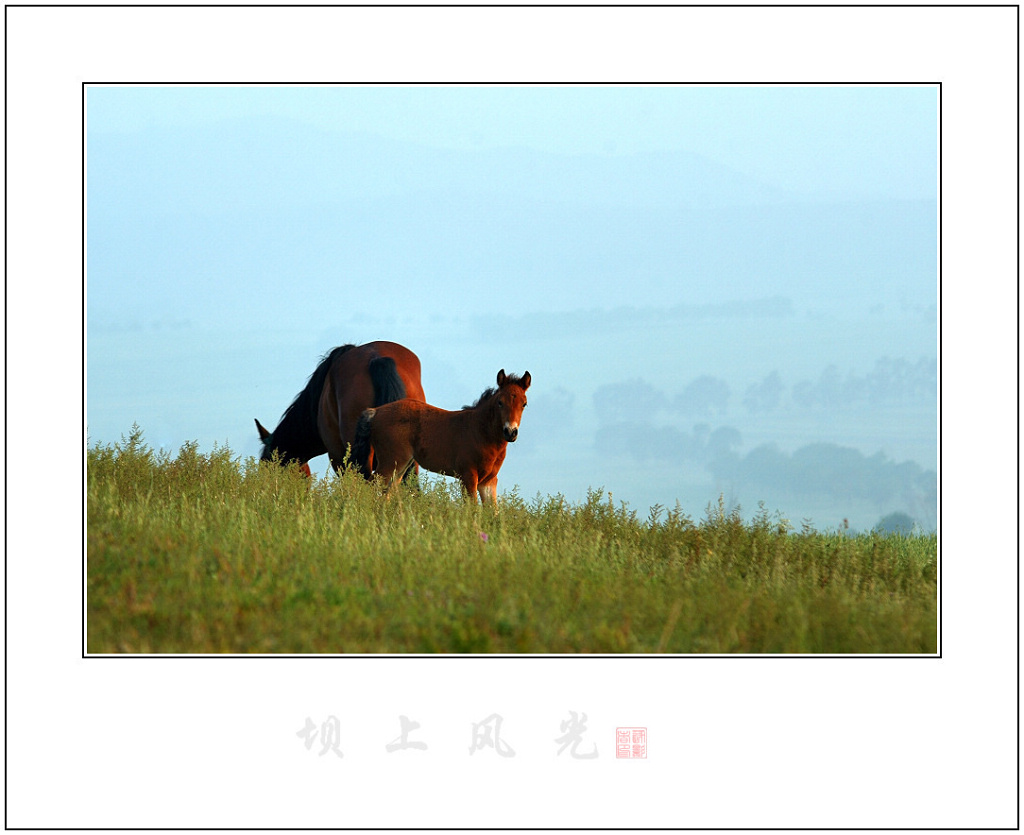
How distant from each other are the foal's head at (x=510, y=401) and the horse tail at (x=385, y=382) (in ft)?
7.28

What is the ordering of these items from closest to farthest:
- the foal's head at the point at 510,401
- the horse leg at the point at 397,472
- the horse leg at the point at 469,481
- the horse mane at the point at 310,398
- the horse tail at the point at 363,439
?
the foal's head at the point at 510,401
the horse leg at the point at 469,481
the horse leg at the point at 397,472
the horse tail at the point at 363,439
the horse mane at the point at 310,398

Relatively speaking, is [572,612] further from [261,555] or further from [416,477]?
[416,477]

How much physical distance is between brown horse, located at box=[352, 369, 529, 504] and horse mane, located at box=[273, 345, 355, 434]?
8.16 ft

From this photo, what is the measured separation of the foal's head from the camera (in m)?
9.09

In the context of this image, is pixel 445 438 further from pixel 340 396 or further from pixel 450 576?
pixel 450 576

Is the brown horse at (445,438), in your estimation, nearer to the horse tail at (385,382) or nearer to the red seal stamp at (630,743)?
the horse tail at (385,382)

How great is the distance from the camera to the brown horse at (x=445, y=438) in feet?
30.7

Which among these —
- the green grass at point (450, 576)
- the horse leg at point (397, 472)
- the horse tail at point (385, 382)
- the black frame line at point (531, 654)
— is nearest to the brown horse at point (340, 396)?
the horse tail at point (385, 382)

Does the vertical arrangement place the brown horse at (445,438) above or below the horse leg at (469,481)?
above

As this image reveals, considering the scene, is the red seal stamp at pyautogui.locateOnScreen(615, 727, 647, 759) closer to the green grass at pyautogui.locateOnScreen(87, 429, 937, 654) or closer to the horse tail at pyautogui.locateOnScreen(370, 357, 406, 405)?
the green grass at pyautogui.locateOnScreen(87, 429, 937, 654)

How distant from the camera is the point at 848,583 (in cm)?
707

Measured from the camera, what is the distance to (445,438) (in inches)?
380
